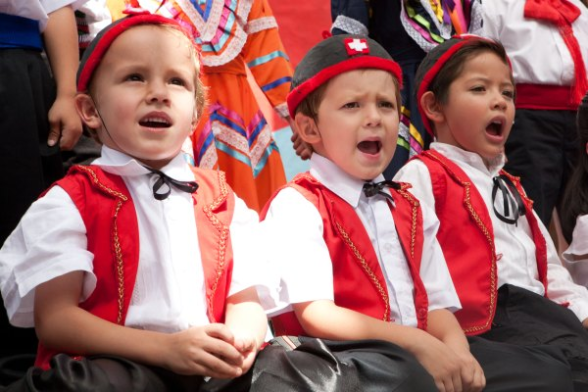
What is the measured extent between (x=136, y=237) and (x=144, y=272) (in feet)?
0.24

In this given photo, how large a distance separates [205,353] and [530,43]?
229 centimetres

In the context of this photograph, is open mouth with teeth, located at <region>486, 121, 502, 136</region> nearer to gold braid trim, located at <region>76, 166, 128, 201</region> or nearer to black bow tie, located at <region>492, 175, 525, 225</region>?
black bow tie, located at <region>492, 175, 525, 225</region>

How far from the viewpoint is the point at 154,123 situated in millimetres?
1987

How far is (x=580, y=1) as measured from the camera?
384 centimetres

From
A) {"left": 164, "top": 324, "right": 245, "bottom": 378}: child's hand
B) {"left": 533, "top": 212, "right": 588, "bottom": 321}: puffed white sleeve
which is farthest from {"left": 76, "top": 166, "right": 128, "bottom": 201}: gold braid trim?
{"left": 533, "top": 212, "right": 588, "bottom": 321}: puffed white sleeve

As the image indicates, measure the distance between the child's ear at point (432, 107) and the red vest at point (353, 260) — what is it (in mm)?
561

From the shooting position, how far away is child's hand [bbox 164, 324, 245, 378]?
66.0 inches

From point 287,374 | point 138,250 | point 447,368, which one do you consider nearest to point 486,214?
point 447,368

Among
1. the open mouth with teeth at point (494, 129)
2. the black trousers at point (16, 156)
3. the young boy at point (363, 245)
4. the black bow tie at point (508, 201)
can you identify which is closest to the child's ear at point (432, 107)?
the open mouth with teeth at point (494, 129)

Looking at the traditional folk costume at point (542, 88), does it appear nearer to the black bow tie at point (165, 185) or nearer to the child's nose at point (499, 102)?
the child's nose at point (499, 102)

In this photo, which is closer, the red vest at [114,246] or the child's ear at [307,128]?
the red vest at [114,246]

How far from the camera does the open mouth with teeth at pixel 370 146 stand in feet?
7.41

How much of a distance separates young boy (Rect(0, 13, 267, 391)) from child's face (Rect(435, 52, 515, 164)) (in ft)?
2.67

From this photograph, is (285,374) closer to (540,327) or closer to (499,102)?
(540,327)
